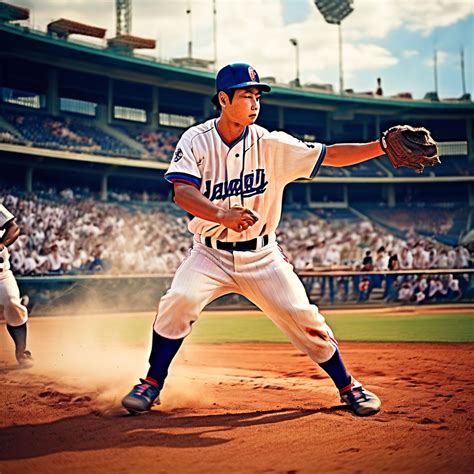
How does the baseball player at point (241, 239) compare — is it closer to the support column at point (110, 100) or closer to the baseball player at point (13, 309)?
the baseball player at point (13, 309)

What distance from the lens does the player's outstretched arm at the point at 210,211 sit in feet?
11.3

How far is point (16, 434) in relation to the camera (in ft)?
11.3

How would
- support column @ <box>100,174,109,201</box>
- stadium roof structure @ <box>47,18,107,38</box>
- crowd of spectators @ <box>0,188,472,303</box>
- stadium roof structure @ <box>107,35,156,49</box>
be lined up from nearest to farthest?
crowd of spectators @ <box>0,188,472,303</box>
stadium roof structure @ <box>47,18,107,38</box>
support column @ <box>100,174,109,201</box>
stadium roof structure @ <box>107,35,156,49</box>

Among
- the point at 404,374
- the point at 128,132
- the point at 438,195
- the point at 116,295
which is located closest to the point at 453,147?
the point at 438,195

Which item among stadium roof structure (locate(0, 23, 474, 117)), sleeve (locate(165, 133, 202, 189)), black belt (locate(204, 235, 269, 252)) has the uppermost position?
stadium roof structure (locate(0, 23, 474, 117))

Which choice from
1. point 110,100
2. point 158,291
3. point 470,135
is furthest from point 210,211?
point 470,135

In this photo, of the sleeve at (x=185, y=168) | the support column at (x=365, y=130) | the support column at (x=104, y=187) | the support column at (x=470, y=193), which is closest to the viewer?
the sleeve at (x=185, y=168)

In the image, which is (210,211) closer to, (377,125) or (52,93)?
(52,93)

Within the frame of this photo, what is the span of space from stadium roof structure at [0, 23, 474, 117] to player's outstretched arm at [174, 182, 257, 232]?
1928 centimetres

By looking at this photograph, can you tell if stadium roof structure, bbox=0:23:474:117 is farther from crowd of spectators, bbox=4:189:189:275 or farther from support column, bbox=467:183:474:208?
crowd of spectators, bbox=4:189:189:275

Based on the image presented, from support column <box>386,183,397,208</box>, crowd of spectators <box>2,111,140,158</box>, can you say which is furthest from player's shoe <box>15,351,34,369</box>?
support column <box>386,183,397,208</box>

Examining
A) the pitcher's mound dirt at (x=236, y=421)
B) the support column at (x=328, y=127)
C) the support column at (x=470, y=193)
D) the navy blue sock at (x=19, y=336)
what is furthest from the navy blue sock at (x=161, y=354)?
the support column at (x=470, y=193)

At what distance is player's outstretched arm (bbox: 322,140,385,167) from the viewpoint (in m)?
→ 3.97

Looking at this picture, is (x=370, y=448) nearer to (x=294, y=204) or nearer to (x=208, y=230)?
(x=208, y=230)
